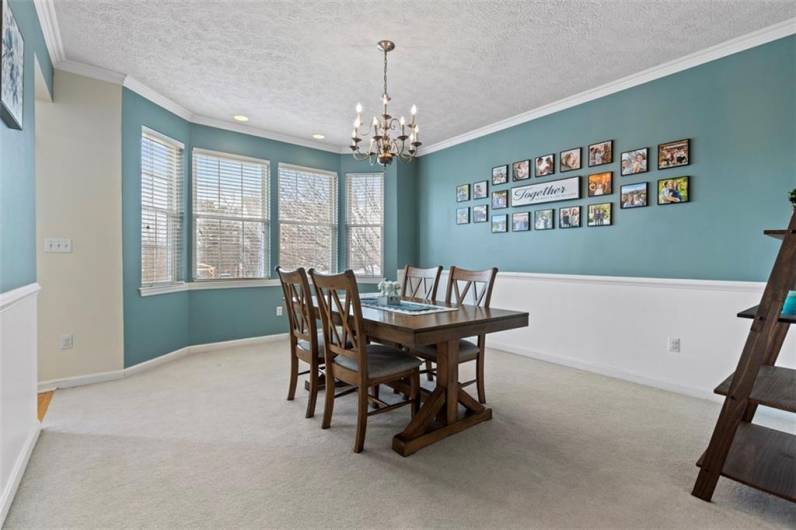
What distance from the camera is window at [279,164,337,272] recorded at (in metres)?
5.15

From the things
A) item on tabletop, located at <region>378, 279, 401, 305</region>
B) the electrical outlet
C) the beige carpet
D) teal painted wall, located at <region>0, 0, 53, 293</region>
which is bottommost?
the beige carpet

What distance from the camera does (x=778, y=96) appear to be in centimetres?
272

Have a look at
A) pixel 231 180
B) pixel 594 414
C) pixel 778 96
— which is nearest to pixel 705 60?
pixel 778 96

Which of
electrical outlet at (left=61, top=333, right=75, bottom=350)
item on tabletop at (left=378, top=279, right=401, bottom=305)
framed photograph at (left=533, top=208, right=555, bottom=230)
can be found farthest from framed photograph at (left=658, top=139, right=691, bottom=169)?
electrical outlet at (left=61, top=333, right=75, bottom=350)

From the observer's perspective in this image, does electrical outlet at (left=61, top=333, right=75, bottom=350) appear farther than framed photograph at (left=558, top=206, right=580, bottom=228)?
No

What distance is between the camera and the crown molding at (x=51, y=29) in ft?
8.14

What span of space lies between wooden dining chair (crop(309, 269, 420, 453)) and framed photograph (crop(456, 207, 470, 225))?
281cm

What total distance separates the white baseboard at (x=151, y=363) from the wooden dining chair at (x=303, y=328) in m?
1.71

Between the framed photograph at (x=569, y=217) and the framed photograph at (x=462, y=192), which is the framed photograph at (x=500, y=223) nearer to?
the framed photograph at (x=462, y=192)

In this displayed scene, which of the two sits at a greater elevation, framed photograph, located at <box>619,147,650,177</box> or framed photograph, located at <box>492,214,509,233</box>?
framed photograph, located at <box>619,147,650,177</box>

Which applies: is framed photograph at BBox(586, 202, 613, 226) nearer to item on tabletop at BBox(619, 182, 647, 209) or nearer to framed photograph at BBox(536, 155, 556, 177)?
item on tabletop at BBox(619, 182, 647, 209)

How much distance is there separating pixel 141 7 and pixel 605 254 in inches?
159

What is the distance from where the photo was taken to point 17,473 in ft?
6.07

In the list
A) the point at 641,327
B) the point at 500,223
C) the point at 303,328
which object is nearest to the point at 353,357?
the point at 303,328
